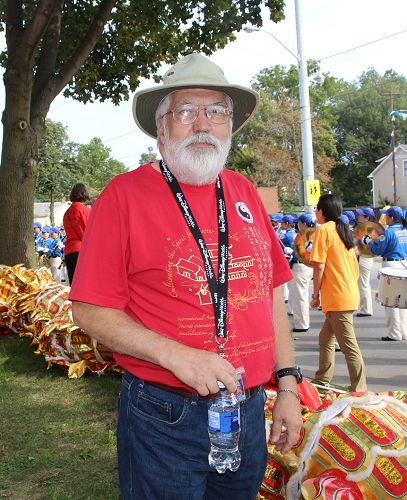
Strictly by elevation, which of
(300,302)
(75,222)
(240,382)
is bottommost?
(300,302)

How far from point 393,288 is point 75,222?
457 centimetres

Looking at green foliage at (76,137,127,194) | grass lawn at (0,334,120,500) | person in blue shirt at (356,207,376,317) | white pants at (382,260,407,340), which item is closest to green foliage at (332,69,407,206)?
green foliage at (76,137,127,194)

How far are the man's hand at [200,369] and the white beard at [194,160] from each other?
65 cm

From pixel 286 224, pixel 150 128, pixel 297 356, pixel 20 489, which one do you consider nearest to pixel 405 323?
pixel 297 356

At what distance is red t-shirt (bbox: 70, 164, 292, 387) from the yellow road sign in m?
15.5

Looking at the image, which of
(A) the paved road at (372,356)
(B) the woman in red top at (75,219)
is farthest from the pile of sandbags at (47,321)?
(A) the paved road at (372,356)

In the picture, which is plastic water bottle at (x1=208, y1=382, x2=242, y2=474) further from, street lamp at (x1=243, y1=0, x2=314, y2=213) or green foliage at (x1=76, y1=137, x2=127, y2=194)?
green foliage at (x1=76, y1=137, x2=127, y2=194)

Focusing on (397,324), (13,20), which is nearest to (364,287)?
(397,324)

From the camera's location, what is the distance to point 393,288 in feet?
18.4

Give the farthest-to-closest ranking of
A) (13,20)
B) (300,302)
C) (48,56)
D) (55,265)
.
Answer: (55,265) → (48,56) → (300,302) → (13,20)

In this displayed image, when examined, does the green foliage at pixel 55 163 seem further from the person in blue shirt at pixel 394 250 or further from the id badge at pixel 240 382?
the id badge at pixel 240 382

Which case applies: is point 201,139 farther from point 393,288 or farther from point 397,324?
point 397,324

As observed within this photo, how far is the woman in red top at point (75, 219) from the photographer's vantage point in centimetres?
820

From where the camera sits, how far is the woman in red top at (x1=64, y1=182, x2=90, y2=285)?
323 inches
